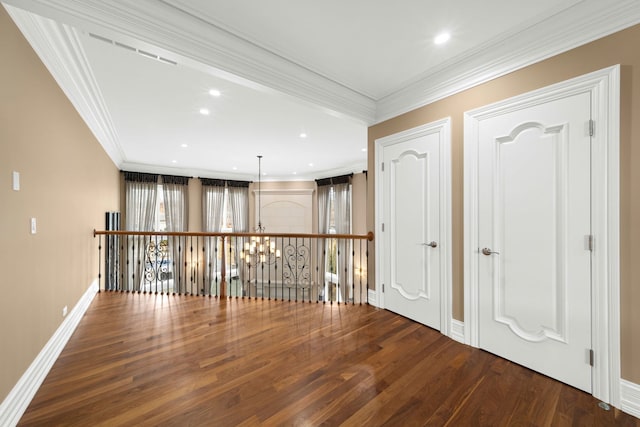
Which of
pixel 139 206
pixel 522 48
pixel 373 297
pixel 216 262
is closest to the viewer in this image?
pixel 522 48

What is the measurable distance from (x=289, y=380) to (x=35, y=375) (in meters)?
1.76

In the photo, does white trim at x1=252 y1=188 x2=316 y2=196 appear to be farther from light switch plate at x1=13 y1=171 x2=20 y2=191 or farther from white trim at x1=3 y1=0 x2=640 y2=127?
light switch plate at x1=13 y1=171 x2=20 y2=191

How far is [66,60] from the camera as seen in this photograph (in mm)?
2277

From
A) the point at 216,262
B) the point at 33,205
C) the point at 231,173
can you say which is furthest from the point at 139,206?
the point at 33,205

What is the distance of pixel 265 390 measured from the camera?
177 centimetres

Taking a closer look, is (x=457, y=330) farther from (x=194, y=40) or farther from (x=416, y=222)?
(x=194, y=40)

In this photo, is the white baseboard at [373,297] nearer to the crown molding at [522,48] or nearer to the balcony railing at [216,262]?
the balcony railing at [216,262]

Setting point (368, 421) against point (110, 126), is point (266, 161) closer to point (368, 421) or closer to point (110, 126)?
point (110, 126)

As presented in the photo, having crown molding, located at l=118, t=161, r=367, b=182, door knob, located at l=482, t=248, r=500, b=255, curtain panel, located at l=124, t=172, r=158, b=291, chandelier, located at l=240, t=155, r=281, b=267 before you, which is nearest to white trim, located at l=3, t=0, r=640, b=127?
door knob, located at l=482, t=248, r=500, b=255

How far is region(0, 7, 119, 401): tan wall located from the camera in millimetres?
1571

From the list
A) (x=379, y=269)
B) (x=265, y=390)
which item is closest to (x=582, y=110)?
(x=379, y=269)

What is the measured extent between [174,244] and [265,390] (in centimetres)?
575

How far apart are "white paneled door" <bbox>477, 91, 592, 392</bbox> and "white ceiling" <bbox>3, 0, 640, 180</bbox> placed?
0.55 metres

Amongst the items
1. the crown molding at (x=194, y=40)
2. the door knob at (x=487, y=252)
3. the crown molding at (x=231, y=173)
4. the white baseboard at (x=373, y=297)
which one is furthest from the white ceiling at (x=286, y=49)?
the crown molding at (x=231, y=173)
